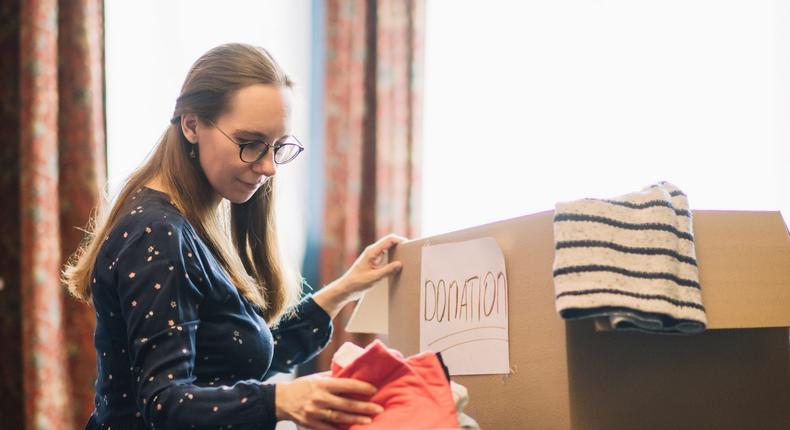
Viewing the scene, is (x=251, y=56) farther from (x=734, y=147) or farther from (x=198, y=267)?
(x=734, y=147)

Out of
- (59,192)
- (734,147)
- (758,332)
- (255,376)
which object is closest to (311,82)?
(59,192)

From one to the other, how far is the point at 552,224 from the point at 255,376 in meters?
0.45

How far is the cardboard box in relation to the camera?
0.85 metres

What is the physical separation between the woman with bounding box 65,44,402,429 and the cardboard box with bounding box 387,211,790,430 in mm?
209

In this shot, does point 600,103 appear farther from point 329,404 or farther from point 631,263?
point 329,404

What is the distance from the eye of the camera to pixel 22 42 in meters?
2.16

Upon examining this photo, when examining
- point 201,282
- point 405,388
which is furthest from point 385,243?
point 405,388

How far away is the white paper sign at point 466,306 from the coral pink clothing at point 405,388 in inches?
6.4

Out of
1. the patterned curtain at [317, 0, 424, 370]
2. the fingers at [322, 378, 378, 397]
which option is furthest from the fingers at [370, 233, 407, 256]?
the patterned curtain at [317, 0, 424, 370]

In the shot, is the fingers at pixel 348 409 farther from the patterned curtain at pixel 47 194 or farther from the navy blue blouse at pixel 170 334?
the patterned curtain at pixel 47 194

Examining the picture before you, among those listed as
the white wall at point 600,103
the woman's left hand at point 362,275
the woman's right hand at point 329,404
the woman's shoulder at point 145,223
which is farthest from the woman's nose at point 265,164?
the white wall at point 600,103

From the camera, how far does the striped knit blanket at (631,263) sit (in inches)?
30.7

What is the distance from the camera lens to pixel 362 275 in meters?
1.29

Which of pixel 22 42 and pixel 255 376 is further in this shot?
pixel 22 42
